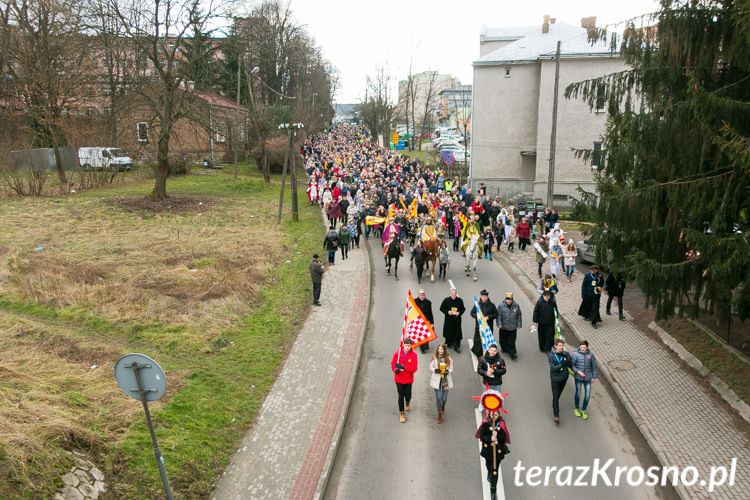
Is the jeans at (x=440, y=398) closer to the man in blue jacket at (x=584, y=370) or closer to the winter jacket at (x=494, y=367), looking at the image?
the winter jacket at (x=494, y=367)

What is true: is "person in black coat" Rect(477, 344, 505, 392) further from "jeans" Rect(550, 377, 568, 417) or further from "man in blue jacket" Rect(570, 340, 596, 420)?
"man in blue jacket" Rect(570, 340, 596, 420)

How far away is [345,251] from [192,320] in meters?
8.39

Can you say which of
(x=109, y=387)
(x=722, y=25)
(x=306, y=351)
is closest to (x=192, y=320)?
(x=306, y=351)

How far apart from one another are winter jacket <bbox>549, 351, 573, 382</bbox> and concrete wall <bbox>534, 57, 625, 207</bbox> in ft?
85.7

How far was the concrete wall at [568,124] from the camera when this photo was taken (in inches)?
1337

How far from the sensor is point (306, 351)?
40.1 ft

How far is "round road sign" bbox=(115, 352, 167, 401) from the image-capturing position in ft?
19.4

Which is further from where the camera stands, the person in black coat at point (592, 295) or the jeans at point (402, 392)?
the person in black coat at point (592, 295)

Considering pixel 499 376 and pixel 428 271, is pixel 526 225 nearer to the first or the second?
pixel 428 271

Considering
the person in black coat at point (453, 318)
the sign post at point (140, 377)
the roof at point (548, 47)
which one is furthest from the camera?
the roof at point (548, 47)

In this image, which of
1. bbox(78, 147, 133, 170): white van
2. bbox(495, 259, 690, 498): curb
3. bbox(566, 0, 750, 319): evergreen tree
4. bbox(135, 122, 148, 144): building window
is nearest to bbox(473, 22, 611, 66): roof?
bbox(135, 122, 148, 144): building window

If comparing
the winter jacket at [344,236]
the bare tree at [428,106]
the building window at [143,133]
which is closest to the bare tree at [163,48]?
the building window at [143,133]

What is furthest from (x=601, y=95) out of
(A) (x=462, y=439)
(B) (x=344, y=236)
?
(B) (x=344, y=236)

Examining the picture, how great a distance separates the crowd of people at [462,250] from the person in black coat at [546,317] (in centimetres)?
2
